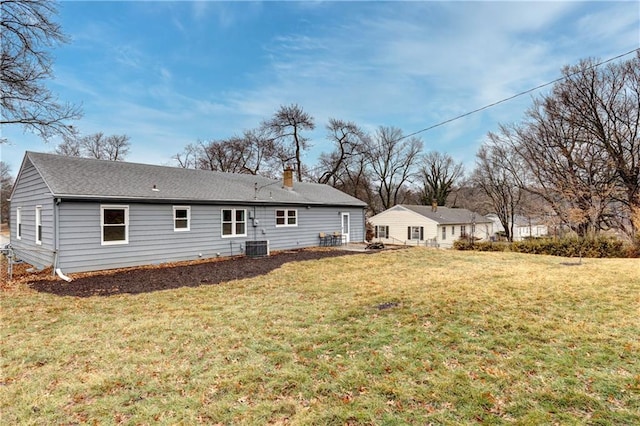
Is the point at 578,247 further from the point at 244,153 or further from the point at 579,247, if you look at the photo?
the point at 244,153

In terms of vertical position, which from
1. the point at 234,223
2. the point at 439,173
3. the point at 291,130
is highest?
the point at 291,130

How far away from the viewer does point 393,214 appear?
32.9m

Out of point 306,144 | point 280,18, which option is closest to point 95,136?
point 306,144

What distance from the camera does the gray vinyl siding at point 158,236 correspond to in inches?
395

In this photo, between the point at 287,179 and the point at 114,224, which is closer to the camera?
the point at 114,224

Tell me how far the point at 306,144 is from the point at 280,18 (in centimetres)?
1972

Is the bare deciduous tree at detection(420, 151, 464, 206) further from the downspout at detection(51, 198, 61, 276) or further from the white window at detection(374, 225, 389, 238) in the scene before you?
the downspout at detection(51, 198, 61, 276)

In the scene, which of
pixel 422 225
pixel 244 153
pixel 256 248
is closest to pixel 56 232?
pixel 256 248

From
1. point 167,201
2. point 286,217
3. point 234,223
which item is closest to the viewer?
point 167,201

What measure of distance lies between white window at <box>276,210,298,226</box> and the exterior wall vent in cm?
238

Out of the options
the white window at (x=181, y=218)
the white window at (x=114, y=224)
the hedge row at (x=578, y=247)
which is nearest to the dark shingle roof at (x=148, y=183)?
the white window at (x=181, y=218)

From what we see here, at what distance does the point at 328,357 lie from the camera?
163 inches

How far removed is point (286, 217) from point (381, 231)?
19244mm

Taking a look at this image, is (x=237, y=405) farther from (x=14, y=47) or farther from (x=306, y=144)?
(x=306, y=144)
